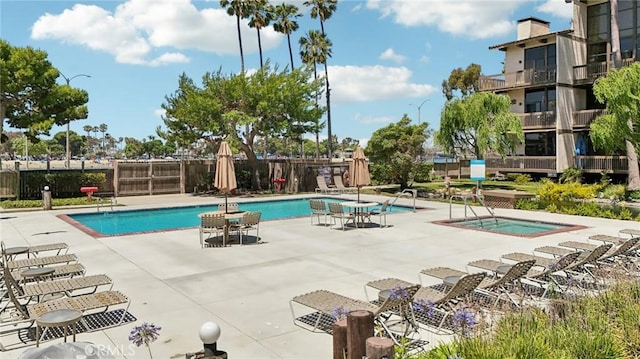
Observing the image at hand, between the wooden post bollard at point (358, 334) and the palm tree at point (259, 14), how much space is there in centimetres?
3773

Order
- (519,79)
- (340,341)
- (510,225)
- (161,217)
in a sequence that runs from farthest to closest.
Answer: (519,79)
(161,217)
(510,225)
(340,341)

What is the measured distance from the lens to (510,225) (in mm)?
15391

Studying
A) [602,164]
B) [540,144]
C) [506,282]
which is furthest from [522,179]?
[506,282]

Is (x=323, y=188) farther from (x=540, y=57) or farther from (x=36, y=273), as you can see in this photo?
(x=36, y=273)

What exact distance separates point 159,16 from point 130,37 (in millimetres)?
1880

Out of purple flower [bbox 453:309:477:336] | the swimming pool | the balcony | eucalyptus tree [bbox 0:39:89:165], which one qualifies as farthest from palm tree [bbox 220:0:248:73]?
purple flower [bbox 453:309:477:336]

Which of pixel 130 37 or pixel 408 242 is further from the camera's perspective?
pixel 130 37

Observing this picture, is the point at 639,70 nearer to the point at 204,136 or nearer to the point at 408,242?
the point at 408,242

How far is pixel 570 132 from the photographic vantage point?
30.0m

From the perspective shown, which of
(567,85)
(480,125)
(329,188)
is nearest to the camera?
(480,125)

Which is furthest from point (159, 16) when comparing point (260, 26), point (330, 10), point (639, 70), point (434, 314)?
point (330, 10)

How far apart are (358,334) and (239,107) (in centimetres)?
2407

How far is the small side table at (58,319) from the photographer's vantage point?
4.95 metres

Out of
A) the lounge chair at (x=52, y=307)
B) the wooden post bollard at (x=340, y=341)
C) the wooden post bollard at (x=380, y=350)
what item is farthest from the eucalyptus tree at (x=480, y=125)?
the wooden post bollard at (x=380, y=350)
